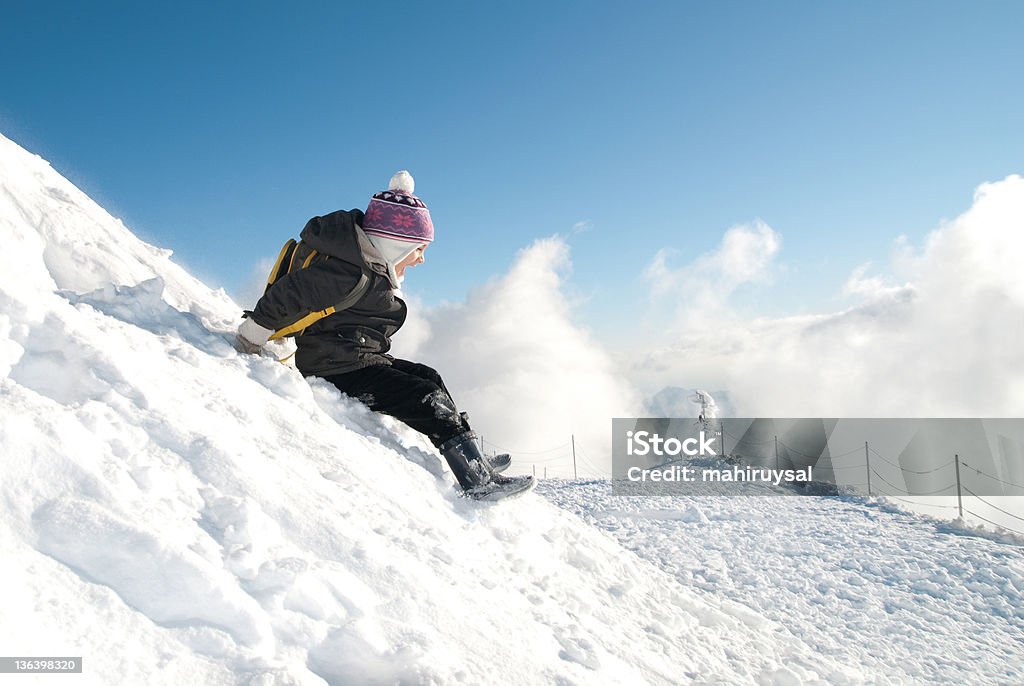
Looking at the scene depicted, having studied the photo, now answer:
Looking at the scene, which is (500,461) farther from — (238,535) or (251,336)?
(238,535)

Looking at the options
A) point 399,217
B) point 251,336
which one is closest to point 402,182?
point 399,217

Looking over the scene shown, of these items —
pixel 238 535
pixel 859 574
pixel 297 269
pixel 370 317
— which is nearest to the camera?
pixel 238 535

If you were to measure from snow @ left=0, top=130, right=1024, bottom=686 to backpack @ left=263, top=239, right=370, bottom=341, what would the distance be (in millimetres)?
263

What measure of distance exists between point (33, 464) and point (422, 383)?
1902 mm

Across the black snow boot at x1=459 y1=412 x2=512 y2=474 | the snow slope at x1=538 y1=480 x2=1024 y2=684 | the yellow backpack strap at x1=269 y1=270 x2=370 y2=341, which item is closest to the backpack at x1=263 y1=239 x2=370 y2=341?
the yellow backpack strap at x1=269 y1=270 x2=370 y2=341

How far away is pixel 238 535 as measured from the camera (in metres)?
1.90

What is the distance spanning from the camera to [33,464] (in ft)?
5.49

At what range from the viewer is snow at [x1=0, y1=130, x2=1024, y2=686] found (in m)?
1.55

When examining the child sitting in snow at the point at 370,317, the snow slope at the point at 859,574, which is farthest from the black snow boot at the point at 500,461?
the snow slope at the point at 859,574

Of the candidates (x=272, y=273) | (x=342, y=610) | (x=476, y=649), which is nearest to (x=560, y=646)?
(x=476, y=649)

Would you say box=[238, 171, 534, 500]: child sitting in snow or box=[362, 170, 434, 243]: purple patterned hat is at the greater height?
box=[362, 170, 434, 243]: purple patterned hat

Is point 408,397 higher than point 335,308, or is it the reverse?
point 335,308

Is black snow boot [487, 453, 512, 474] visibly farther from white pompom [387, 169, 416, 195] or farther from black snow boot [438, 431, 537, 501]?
white pompom [387, 169, 416, 195]

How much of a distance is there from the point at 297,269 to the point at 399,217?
647 millimetres
